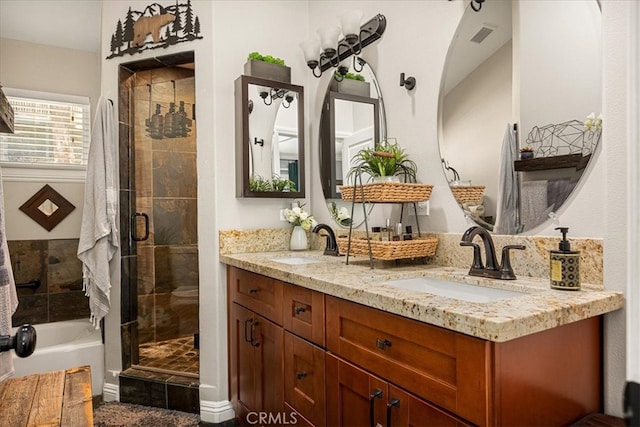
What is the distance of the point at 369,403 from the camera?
1.24m

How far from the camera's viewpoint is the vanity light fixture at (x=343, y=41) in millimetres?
2162

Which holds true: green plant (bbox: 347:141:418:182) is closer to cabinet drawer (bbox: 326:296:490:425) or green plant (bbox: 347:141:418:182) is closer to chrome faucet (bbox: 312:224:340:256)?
chrome faucet (bbox: 312:224:340:256)

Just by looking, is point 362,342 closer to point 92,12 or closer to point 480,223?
point 480,223

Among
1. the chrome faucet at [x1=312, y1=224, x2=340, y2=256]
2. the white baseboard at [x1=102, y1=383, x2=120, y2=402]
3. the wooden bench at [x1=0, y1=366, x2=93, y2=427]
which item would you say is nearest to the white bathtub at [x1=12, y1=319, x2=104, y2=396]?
the white baseboard at [x1=102, y1=383, x2=120, y2=402]

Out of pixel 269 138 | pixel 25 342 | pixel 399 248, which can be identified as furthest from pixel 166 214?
pixel 25 342

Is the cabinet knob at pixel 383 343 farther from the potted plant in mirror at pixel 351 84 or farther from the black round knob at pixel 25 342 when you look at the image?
the potted plant in mirror at pixel 351 84

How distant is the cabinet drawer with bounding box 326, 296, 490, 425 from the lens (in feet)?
2.99

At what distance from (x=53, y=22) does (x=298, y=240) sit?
267 centimetres

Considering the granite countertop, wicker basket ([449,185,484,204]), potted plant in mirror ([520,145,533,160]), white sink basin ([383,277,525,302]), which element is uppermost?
potted plant in mirror ([520,145,533,160])

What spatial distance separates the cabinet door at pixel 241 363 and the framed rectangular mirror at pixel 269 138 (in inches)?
29.5

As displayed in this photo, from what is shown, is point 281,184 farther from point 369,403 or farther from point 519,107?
point 369,403

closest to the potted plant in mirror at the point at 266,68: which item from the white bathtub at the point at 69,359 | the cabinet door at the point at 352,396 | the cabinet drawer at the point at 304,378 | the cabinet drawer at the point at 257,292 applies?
the cabinet drawer at the point at 257,292

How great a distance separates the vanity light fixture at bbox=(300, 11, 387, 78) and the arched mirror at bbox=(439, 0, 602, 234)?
598mm

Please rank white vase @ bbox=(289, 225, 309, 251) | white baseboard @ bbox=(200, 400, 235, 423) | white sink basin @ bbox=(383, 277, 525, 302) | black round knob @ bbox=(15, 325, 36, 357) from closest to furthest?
1. black round knob @ bbox=(15, 325, 36, 357)
2. white sink basin @ bbox=(383, 277, 525, 302)
3. white baseboard @ bbox=(200, 400, 235, 423)
4. white vase @ bbox=(289, 225, 309, 251)
